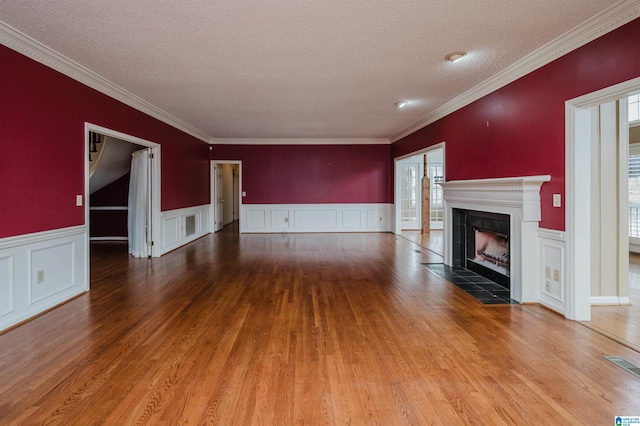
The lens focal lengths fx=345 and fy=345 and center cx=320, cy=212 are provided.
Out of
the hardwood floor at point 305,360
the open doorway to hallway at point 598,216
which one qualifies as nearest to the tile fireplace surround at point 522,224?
the hardwood floor at point 305,360

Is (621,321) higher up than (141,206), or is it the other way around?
(141,206)

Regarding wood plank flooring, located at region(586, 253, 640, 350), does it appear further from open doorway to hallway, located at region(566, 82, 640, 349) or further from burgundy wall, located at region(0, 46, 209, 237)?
burgundy wall, located at region(0, 46, 209, 237)

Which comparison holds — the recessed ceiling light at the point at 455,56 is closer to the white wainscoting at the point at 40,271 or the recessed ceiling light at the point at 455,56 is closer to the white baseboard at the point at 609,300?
the white baseboard at the point at 609,300

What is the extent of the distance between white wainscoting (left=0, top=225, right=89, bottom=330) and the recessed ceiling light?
15.0 ft

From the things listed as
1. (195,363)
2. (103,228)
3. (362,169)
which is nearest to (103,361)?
(195,363)

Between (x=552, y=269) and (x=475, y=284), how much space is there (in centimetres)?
108

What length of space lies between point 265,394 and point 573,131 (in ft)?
11.2

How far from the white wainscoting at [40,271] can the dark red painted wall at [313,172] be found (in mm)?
5870

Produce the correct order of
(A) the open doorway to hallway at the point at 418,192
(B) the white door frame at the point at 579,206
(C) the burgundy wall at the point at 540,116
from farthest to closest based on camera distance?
(A) the open doorway to hallway at the point at 418,192 → (B) the white door frame at the point at 579,206 → (C) the burgundy wall at the point at 540,116

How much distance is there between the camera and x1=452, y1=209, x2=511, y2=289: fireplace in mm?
4297

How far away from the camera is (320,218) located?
997 cm

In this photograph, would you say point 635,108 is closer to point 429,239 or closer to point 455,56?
point 429,239

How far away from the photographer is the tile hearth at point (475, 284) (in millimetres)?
3832

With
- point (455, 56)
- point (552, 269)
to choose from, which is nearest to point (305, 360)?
point (552, 269)
